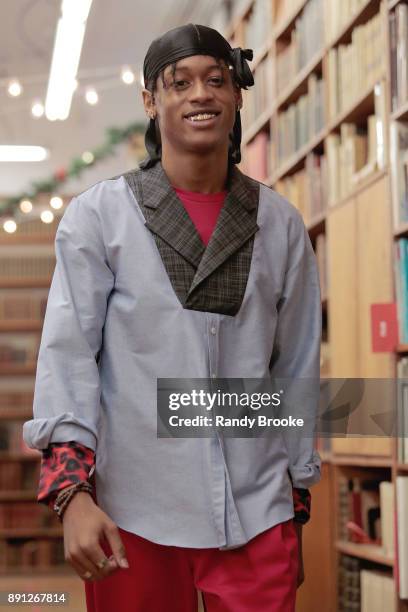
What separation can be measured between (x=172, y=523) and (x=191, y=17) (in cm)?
642

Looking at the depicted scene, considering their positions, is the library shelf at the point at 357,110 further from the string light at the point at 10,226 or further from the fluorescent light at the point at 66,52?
the string light at the point at 10,226

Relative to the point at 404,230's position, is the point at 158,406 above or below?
below

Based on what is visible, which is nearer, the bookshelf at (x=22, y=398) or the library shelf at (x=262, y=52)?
the library shelf at (x=262, y=52)

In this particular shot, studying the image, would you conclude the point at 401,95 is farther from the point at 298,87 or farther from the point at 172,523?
the point at 172,523

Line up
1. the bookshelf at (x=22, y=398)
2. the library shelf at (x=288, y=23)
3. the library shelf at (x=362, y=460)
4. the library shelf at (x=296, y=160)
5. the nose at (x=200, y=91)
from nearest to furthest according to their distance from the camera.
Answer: the nose at (x=200, y=91), the library shelf at (x=362, y=460), the library shelf at (x=296, y=160), the library shelf at (x=288, y=23), the bookshelf at (x=22, y=398)

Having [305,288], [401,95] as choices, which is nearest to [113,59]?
[401,95]

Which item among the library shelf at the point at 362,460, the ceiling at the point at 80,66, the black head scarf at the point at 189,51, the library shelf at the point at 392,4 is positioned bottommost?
the library shelf at the point at 362,460

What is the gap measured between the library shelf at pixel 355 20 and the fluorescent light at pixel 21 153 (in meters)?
4.95

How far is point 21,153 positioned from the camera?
29.5ft

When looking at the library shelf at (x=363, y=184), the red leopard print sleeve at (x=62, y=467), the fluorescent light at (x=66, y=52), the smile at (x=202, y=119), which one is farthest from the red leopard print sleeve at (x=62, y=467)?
the fluorescent light at (x=66, y=52)

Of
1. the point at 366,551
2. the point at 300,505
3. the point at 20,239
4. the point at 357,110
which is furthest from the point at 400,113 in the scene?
the point at 20,239

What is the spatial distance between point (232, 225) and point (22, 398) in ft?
24.9

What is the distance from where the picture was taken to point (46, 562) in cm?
848

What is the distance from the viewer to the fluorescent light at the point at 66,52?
5500 mm
